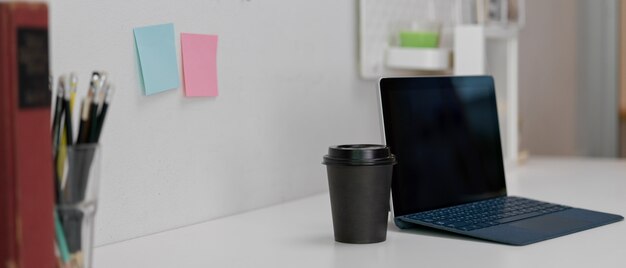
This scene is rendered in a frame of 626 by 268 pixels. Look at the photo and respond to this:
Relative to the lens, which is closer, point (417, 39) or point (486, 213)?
point (486, 213)

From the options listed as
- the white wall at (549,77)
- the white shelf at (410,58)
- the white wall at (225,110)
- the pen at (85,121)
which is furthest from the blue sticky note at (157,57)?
the white wall at (549,77)

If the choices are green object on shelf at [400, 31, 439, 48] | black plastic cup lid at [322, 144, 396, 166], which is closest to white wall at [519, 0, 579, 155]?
green object on shelf at [400, 31, 439, 48]

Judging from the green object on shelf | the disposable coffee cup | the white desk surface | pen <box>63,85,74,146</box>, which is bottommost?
the white desk surface

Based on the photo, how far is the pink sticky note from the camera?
1090 mm

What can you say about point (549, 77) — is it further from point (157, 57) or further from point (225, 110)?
point (157, 57)

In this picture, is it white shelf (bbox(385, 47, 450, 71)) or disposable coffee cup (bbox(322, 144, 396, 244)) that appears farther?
white shelf (bbox(385, 47, 450, 71))

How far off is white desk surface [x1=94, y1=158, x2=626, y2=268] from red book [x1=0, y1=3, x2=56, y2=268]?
0.84ft

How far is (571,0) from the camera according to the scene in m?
2.81

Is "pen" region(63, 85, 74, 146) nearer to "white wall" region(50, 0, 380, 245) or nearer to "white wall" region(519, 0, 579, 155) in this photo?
"white wall" region(50, 0, 380, 245)

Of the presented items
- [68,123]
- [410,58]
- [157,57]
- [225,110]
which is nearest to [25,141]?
[68,123]

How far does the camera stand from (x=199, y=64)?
111 cm

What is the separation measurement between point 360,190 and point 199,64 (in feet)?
1.04

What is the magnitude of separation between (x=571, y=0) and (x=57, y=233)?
8.19 feet

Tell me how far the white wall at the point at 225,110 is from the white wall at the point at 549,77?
0.94m
